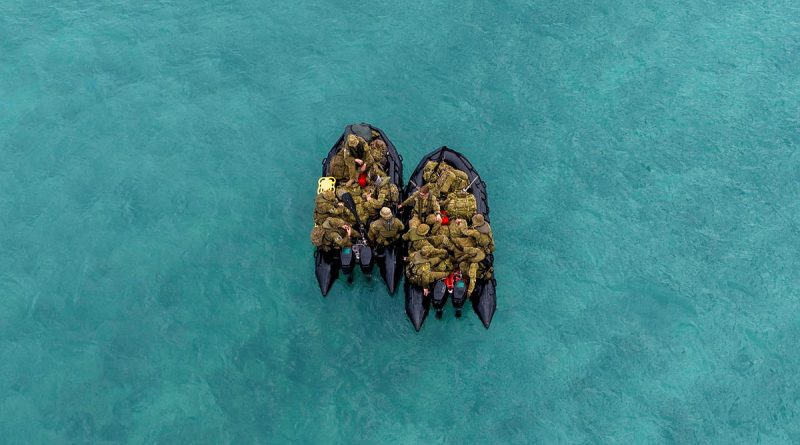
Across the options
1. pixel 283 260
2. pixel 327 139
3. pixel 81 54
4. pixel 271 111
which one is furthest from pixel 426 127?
pixel 81 54

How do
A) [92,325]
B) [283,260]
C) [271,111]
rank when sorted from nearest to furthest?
[92,325]
[283,260]
[271,111]

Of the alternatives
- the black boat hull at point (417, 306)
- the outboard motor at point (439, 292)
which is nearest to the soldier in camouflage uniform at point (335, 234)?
the black boat hull at point (417, 306)

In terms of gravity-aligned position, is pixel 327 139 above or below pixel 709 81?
below

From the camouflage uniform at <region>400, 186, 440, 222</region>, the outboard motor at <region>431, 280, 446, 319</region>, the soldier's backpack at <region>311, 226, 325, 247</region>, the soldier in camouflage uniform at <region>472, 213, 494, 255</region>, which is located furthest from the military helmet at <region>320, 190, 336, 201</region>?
the soldier in camouflage uniform at <region>472, 213, 494, 255</region>

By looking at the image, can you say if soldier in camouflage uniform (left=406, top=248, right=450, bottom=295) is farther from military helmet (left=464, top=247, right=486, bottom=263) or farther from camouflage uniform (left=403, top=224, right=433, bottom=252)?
military helmet (left=464, top=247, right=486, bottom=263)

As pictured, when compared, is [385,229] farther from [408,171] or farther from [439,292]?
[408,171]

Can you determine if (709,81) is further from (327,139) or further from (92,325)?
(92,325)
